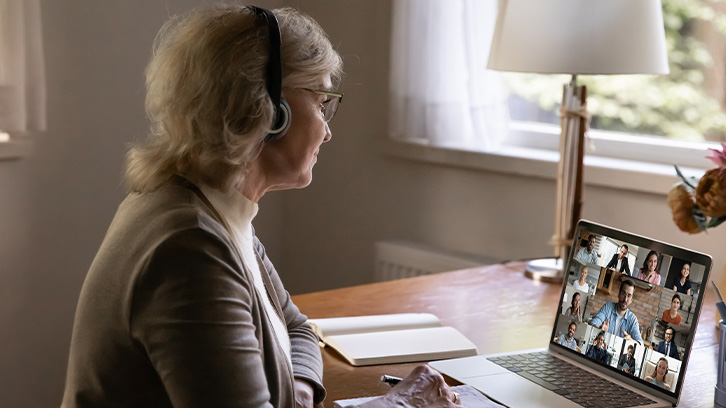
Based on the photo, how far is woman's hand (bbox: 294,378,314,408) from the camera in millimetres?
1219

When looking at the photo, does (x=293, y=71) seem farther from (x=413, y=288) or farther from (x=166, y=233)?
(x=413, y=288)

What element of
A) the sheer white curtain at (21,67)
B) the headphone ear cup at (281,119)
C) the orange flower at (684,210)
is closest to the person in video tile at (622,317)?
the orange flower at (684,210)

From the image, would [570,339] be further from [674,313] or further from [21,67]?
[21,67]

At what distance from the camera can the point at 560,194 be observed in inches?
79.2

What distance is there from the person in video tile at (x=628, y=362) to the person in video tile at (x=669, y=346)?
0.17 feet

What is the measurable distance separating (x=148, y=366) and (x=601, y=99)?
5.72ft

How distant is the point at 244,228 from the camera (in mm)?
1148

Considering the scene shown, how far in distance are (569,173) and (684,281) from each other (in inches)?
31.4

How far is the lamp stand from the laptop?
1.90 ft

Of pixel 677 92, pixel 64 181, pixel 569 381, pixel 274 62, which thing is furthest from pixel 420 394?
pixel 64 181

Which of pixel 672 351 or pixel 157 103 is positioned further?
pixel 672 351

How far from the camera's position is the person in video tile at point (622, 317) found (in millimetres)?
1276

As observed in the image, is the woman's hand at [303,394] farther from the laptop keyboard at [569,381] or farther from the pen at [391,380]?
the laptop keyboard at [569,381]

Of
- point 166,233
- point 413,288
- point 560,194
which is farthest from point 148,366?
point 560,194
